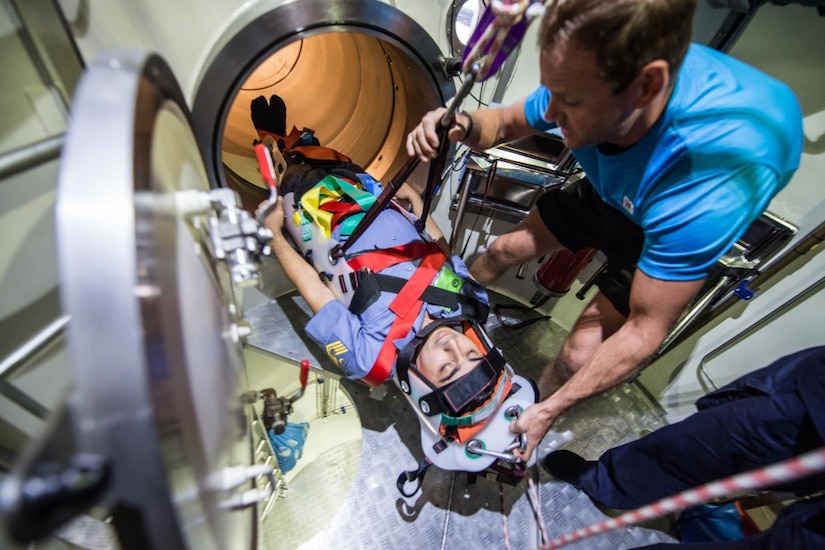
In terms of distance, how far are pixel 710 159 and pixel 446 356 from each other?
815 mm

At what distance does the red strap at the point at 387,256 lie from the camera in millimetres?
1421

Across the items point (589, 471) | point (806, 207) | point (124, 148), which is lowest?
point (589, 471)

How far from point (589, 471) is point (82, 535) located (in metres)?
1.48

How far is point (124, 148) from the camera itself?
0.37 metres

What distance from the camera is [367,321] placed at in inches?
53.8

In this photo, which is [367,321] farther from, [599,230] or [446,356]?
[599,230]

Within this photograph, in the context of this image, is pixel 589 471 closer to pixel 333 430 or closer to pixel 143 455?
pixel 333 430

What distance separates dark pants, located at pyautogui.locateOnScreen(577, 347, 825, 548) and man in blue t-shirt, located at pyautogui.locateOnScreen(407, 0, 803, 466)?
0.34 metres

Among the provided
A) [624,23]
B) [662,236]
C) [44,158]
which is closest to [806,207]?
[662,236]

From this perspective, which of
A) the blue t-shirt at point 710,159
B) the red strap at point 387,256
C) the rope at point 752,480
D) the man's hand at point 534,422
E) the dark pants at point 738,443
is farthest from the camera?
the red strap at point 387,256

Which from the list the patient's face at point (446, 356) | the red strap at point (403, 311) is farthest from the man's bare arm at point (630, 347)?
the red strap at point (403, 311)

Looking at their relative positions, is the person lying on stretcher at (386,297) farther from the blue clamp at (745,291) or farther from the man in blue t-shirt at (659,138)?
the blue clamp at (745,291)

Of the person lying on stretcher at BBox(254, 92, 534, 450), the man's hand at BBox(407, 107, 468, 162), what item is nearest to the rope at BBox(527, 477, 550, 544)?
the person lying on stretcher at BBox(254, 92, 534, 450)

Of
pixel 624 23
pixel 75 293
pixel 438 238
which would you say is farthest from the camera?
pixel 438 238
